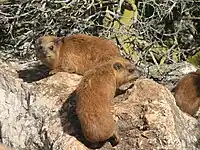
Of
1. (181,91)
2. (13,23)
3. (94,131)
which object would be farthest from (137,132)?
(13,23)

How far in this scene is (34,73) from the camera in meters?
6.26

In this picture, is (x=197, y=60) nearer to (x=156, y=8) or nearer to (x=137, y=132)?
(x=156, y=8)

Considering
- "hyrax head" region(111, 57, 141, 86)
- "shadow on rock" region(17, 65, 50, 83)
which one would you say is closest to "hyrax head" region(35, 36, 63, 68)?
"shadow on rock" region(17, 65, 50, 83)

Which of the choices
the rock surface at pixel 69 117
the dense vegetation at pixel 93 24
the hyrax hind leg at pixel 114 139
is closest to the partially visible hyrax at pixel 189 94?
the rock surface at pixel 69 117

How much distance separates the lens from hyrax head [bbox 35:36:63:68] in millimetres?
5965

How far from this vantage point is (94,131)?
442 cm

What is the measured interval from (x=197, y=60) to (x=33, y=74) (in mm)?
2941

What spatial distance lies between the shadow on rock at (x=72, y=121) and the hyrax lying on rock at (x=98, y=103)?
4.2 inches

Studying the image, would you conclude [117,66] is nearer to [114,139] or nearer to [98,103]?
[98,103]

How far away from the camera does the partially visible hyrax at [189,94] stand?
6145mm

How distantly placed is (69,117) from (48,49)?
1.27 metres

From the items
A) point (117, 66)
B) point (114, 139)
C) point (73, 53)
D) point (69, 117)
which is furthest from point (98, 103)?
point (73, 53)

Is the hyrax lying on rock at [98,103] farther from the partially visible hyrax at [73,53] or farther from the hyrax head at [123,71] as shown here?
the partially visible hyrax at [73,53]

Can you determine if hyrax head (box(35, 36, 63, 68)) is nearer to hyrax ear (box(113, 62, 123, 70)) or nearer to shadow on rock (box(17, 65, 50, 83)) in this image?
shadow on rock (box(17, 65, 50, 83))
